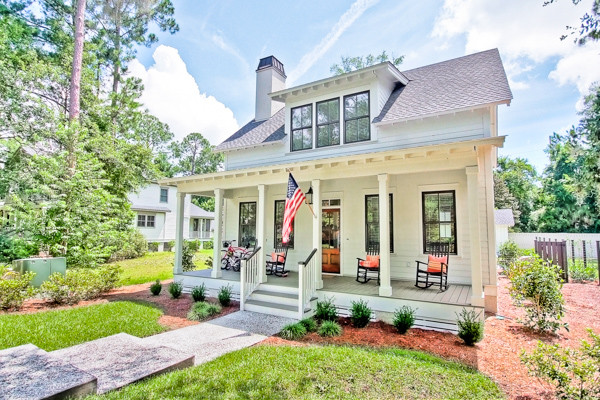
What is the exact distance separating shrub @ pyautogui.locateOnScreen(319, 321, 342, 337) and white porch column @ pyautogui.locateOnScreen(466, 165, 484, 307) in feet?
8.46

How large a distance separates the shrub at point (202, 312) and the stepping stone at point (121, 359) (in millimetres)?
1853

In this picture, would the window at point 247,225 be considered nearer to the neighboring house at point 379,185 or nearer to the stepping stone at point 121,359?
the neighboring house at point 379,185

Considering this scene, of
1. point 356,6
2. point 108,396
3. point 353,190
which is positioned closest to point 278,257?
point 353,190

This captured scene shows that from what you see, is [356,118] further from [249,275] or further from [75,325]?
[75,325]

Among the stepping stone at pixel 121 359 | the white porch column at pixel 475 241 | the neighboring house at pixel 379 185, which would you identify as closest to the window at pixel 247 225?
the neighboring house at pixel 379 185

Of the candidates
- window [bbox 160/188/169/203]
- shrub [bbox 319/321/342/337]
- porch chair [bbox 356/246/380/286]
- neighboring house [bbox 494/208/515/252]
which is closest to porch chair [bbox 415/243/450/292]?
porch chair [bbox 356/246/380/286]

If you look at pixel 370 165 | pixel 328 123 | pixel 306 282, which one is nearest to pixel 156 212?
pixel 328 123

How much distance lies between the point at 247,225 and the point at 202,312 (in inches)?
189

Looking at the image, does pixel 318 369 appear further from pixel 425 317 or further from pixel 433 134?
pixel 433 134

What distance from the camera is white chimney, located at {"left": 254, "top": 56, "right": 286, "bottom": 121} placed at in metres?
12.7

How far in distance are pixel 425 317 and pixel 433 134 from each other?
186 inches

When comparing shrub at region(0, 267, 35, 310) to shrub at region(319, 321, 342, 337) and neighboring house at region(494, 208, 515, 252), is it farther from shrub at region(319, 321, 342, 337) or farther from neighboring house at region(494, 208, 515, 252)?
neighboring house at region(494, 208, 515, 252)

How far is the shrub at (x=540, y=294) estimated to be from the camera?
5.84 m

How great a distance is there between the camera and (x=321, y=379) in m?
3.73
